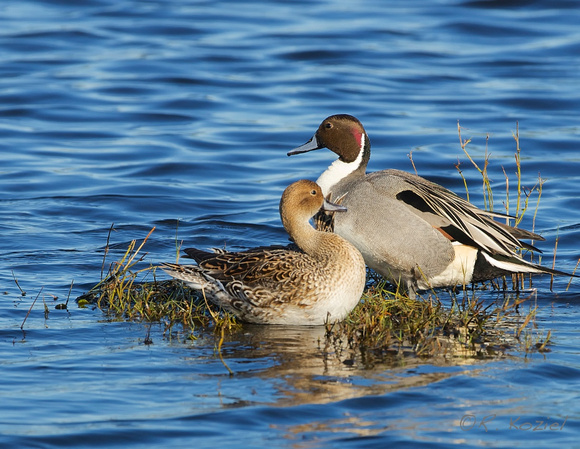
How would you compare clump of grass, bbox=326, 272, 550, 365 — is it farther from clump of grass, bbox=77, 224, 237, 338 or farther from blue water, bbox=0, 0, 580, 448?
clump of grass, bbox=77, 224, 237, 338

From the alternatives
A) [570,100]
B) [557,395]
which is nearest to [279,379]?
[557,395]

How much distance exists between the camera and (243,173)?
1124 centimetres

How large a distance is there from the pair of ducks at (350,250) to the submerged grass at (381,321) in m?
0.17

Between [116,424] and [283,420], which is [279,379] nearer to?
[283,420]

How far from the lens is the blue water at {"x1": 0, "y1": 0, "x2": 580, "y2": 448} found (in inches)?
177

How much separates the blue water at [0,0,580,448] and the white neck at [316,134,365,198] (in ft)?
4.64

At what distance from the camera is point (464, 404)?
4.62m

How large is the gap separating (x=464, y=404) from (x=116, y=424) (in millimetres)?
1600

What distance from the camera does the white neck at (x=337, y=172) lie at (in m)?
6.94

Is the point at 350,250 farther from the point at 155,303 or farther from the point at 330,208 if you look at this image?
the point at 155,303

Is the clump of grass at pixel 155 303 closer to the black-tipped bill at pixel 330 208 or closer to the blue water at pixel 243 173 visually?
the blue water at pixel 243 173

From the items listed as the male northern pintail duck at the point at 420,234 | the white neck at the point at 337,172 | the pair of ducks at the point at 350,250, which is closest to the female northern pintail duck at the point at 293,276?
the pair of ducks at the point at 350,250

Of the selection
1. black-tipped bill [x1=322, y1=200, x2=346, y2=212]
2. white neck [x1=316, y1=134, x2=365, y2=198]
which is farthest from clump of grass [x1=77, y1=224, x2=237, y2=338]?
white neck [x1=316, y1=134, x2=365, y2=198]

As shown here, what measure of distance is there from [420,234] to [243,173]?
197 inches
